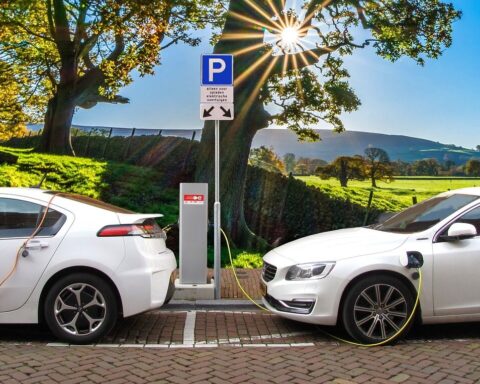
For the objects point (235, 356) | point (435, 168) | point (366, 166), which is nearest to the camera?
point (235, 356)

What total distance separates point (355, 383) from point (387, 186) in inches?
371

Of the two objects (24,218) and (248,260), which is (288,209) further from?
(24,218)

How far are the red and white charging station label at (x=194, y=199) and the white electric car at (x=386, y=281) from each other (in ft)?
6.61

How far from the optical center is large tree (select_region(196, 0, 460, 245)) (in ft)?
42.6

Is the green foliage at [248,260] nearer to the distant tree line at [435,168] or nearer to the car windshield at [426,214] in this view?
the distant tree line at [435,168]

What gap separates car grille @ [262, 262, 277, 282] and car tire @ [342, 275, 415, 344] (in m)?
0.84

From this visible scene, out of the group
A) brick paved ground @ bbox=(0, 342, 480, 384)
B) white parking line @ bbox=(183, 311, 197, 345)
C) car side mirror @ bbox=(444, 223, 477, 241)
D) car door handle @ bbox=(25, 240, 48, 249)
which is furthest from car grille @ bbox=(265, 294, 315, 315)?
car door handle @ bbox=(25, 240, 48, 249)

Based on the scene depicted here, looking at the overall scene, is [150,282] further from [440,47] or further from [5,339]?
[440,47]

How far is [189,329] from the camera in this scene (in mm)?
5969

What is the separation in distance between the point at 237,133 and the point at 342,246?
25.3 feet

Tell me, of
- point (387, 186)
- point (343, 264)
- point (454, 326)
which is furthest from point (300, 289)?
point (387, 186)

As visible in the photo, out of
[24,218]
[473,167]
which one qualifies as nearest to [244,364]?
[24,218]

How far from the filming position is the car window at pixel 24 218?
536 centimetres

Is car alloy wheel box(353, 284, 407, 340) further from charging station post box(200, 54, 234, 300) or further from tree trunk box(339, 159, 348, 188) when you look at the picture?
tree trunk box(339, 159, 348, 188)
